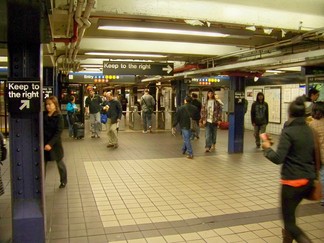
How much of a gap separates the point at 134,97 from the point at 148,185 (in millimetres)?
18201

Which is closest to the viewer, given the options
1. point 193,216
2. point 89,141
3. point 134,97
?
point 193,216

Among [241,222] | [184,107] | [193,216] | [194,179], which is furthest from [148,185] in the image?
Result: [184,107]

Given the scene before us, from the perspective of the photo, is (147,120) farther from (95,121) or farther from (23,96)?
(23,96)

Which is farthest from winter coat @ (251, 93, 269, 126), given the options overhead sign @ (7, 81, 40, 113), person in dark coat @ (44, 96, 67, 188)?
overhead sign @ (7, 81, 40, 113)

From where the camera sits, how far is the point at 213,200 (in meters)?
5.57

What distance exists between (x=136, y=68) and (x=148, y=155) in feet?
7.96

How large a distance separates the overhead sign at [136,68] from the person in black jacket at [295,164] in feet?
22.3

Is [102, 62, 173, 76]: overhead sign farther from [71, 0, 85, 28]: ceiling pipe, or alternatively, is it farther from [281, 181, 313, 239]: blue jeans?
[281, 181, 313, 239]: blue jeans

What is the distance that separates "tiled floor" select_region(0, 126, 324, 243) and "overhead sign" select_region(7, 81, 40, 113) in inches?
61.0

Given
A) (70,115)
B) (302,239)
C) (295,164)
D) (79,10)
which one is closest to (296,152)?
(295,164)

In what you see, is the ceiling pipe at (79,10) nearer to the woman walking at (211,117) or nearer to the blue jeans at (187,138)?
the blue jeans at (187,138)

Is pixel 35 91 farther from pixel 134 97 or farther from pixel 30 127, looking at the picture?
pixel 134 97

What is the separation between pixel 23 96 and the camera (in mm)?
3531

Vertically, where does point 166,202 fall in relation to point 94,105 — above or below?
below
